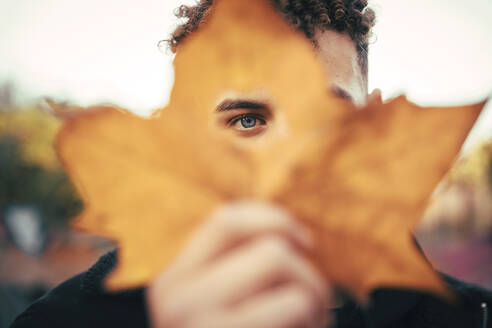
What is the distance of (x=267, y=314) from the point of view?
318 mm

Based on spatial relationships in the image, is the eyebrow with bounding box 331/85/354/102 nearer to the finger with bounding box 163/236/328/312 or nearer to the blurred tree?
the finger with bounding box 163/236/328/312

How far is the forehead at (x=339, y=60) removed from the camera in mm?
844

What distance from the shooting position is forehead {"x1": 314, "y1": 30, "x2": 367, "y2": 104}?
844 mm

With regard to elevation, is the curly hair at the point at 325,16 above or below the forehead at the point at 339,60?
above

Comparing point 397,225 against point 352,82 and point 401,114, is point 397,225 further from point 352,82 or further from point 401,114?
point 352,82

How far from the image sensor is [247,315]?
32 centimetres

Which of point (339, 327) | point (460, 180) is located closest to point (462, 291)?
point (339, 327)

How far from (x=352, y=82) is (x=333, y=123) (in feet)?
1.88

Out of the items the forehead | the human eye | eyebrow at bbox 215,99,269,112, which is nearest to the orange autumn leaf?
eyebrow at bbox 215,99,269,112

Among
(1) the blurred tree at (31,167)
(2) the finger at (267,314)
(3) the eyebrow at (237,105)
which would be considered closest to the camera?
(2) the finger at (267,314)

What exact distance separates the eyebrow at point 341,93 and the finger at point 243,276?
22.0 inches

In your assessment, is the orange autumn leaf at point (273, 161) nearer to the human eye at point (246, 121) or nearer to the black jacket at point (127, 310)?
the human eye at point (246, 121)

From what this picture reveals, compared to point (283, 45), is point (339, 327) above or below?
below

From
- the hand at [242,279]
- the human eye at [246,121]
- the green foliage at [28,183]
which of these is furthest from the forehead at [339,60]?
the green foliage at [28,183]
